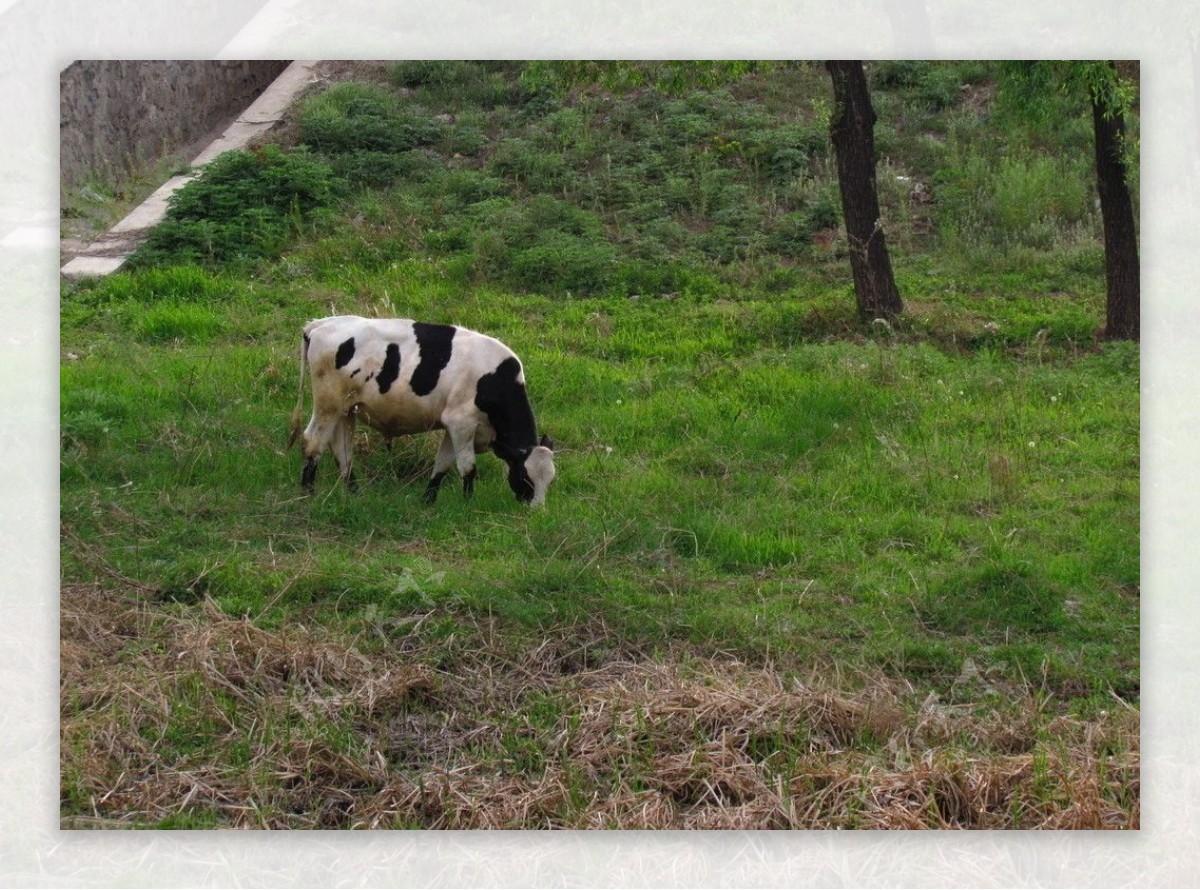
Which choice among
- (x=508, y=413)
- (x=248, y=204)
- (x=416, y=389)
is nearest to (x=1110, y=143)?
(x=508, y=413)

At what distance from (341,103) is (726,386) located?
3185mm

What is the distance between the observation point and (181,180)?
926 centimetres

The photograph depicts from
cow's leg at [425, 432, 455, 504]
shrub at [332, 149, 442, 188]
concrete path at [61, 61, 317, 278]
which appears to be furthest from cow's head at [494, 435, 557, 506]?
shrub at [332, 149, 442, 188]

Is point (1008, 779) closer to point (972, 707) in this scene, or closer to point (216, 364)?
point (972, 707)

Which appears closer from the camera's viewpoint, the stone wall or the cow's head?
the stone wall

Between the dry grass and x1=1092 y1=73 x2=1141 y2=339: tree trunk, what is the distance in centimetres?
375

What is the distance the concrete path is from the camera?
822 centimetres

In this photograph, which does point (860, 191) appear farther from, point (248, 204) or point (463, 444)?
point (248, 204)

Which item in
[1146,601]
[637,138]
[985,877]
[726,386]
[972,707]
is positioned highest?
[637,138]

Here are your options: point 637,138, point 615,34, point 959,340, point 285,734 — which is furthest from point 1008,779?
point 637,138

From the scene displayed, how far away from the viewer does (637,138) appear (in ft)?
35.9

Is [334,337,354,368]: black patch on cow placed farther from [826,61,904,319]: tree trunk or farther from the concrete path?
[826,61,904,319]: tree trunk

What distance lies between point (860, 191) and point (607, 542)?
452 cm

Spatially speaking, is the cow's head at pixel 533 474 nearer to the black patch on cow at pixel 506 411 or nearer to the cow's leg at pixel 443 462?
the black patch on cow at pixel 506 411
